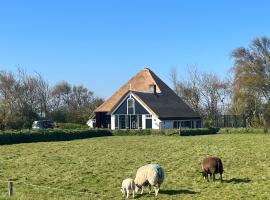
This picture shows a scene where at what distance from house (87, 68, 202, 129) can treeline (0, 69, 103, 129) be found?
7.21m

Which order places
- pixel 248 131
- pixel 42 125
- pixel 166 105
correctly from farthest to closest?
pixel 166 105 < pixel 42 125 < pixel 248 131

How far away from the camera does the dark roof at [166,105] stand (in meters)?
68.9

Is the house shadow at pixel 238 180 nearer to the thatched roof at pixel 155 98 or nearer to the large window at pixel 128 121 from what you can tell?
the thatched roof at pixel 155 98

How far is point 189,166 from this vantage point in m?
24.6

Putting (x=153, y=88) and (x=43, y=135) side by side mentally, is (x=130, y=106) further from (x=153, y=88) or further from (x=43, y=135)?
(x=43, y=135)

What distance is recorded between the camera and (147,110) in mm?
68375

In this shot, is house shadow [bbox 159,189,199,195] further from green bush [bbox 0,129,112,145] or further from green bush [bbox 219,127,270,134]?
green bush [bbox 219,127,270,134]

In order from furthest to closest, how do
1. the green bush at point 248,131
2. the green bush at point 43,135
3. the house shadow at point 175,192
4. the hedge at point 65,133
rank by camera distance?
1. the green bush at point 248,131
2. the hedge at point 65,133
3. the green bush at point 43,135
4. the house shadow at point 175,192

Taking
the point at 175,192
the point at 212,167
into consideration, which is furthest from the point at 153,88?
the point at 175,192

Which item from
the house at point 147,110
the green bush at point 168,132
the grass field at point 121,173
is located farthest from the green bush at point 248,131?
the grass field at point 121,173

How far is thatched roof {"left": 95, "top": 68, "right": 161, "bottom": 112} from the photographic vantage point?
77.5m

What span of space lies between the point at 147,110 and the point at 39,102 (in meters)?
22.9

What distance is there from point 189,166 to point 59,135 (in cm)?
2903

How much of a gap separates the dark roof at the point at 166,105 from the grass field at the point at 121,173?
35.7m
